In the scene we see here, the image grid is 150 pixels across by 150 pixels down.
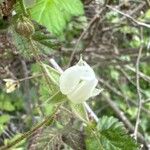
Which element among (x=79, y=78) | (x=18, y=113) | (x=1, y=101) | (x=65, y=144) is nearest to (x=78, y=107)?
(x=79, y=78)

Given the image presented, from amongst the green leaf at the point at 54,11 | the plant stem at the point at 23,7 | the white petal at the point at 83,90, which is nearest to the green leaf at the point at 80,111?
the white petal at the point at 83,90

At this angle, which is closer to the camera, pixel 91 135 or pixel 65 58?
pixel 91 135

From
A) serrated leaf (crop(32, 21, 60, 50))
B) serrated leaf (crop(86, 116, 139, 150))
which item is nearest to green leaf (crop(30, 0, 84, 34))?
serrated leaf (crop(32, 21, 60, 50))

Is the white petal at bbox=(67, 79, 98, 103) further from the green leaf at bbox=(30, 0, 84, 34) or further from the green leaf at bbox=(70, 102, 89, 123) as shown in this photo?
the green leaf at bbox=(30, 0, 84, 34)

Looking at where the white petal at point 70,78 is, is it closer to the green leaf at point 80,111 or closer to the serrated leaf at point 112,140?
the green leaf at point 80,111

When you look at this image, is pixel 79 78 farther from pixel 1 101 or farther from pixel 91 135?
pixel 1 101

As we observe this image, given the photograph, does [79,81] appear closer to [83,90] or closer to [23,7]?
[83,90]

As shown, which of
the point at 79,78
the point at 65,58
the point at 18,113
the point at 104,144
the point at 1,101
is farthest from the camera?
the point at 18,113
